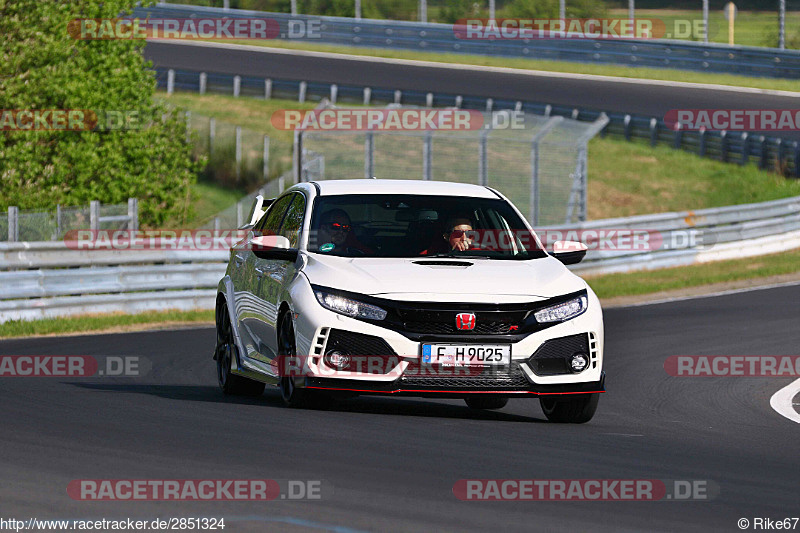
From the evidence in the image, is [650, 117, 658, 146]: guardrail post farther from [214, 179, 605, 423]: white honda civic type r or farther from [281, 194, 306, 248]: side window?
[214, 179, 605, 423]: white honda civic type r

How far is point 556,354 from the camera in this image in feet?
32.7

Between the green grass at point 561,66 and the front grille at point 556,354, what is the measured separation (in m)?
37.4

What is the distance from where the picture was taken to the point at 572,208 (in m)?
30.1

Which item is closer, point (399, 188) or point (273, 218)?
A: point (399, 188)

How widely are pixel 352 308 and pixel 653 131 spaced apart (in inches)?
1353

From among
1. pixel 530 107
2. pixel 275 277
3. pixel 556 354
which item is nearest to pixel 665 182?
pixel 530 107

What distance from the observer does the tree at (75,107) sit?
33375 millimetres

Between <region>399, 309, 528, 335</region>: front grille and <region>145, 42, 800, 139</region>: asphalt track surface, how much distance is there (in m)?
35.1


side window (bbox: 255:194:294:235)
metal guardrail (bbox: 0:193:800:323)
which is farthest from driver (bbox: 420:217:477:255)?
metal guardrail (bbox: 0:193:800:323)

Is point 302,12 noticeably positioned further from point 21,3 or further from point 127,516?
point 127,516

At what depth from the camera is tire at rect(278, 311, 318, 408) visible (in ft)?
33.3

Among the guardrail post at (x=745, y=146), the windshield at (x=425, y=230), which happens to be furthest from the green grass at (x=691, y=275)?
the windshield at (x=425, y=230)

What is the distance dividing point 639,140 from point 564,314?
34.3m

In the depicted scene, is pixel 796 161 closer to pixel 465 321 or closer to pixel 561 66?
pixel 561 66
